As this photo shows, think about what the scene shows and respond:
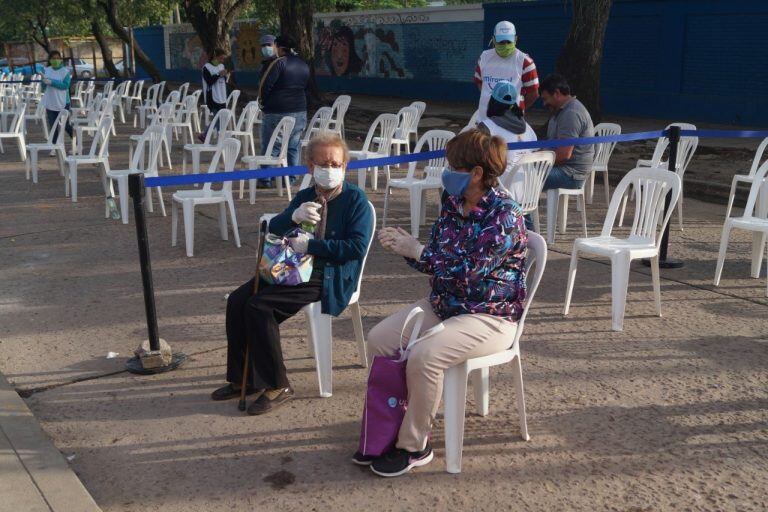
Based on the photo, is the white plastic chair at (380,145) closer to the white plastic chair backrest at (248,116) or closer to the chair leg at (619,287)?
the white plastic chair backrest at (248,116)

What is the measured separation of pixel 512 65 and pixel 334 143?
3991 millimetres

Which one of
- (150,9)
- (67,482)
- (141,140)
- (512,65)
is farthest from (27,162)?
(150,9)

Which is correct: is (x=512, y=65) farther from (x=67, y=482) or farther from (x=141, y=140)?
(x=67, y=482)

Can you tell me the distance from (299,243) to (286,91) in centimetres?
651

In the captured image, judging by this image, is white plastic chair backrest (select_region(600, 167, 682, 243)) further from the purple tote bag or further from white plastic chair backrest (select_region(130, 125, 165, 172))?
white plastic chair backrest (select_region(130, 125, 165, 172))

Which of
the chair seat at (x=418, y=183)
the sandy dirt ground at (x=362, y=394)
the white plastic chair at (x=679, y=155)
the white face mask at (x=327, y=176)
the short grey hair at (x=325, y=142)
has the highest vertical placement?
the short grey hair at (x=325, y=142)

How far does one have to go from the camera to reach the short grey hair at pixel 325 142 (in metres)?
4.37

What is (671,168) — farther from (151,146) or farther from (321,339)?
(151,146)

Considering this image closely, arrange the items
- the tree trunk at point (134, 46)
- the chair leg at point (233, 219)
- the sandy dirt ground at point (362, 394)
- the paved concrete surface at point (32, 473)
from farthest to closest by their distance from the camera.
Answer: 1. the tree trunk at point (134, 46)
2. the chair leg at point (233, 219)
3. the sandy dirt ground at point (362, 394)
4. the paved concrete surface at point (32, 473)

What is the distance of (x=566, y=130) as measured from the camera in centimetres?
732

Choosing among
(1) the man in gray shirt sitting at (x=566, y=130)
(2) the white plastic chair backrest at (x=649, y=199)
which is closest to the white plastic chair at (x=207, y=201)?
(1) the man in gray shirt sitting at (x=566, y=130)

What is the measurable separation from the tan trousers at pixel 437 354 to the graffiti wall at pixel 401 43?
66.2ft

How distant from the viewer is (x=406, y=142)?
36.4ft

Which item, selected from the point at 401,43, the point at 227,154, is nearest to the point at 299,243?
the point at 227,154
